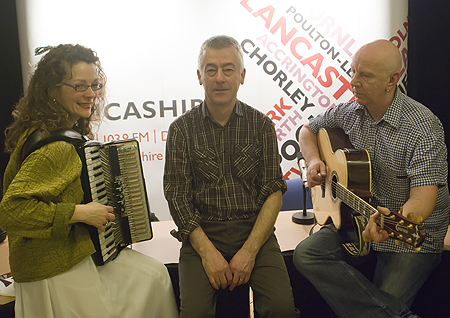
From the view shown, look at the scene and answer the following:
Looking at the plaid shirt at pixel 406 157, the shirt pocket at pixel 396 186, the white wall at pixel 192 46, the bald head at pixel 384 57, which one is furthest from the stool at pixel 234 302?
the white wall at pixel 192 46

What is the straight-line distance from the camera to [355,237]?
78.5 inches

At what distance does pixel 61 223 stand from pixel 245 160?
3.11ft

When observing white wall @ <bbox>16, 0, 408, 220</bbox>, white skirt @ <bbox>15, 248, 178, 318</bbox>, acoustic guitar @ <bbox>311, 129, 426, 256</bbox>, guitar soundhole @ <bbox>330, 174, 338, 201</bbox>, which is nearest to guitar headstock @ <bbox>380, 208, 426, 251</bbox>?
acoustic guitar @ <bbox>311, 129, 426, 256</bbox>

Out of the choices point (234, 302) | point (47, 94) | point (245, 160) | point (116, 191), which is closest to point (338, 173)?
point (245, 160)

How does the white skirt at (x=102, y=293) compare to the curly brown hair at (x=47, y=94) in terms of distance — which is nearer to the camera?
the white skirt at (x=102, y=293)

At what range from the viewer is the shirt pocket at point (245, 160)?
1.95 metres

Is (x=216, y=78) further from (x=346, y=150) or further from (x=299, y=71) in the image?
(x=299, y=71)

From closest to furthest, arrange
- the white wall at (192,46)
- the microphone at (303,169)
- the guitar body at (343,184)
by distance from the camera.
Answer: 1. the guitar body at (343,184)
2. the microphone at (303,169)
3. the white wall at (192,46)

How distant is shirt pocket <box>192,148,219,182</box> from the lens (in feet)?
6.35

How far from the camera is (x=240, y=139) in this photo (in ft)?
6.48

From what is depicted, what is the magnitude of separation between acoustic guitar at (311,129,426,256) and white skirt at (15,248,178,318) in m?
1.00

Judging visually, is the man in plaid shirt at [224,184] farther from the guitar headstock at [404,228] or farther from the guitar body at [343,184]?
the guitar headstock at [404,228]

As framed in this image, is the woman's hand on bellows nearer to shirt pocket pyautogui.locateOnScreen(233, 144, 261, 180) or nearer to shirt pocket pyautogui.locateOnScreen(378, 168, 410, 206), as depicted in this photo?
shirt pocket pyautogui.locateOnScreen(233, 144, 261, 180)

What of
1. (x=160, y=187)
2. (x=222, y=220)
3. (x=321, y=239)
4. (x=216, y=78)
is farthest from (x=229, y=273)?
(x=160, y=187)
